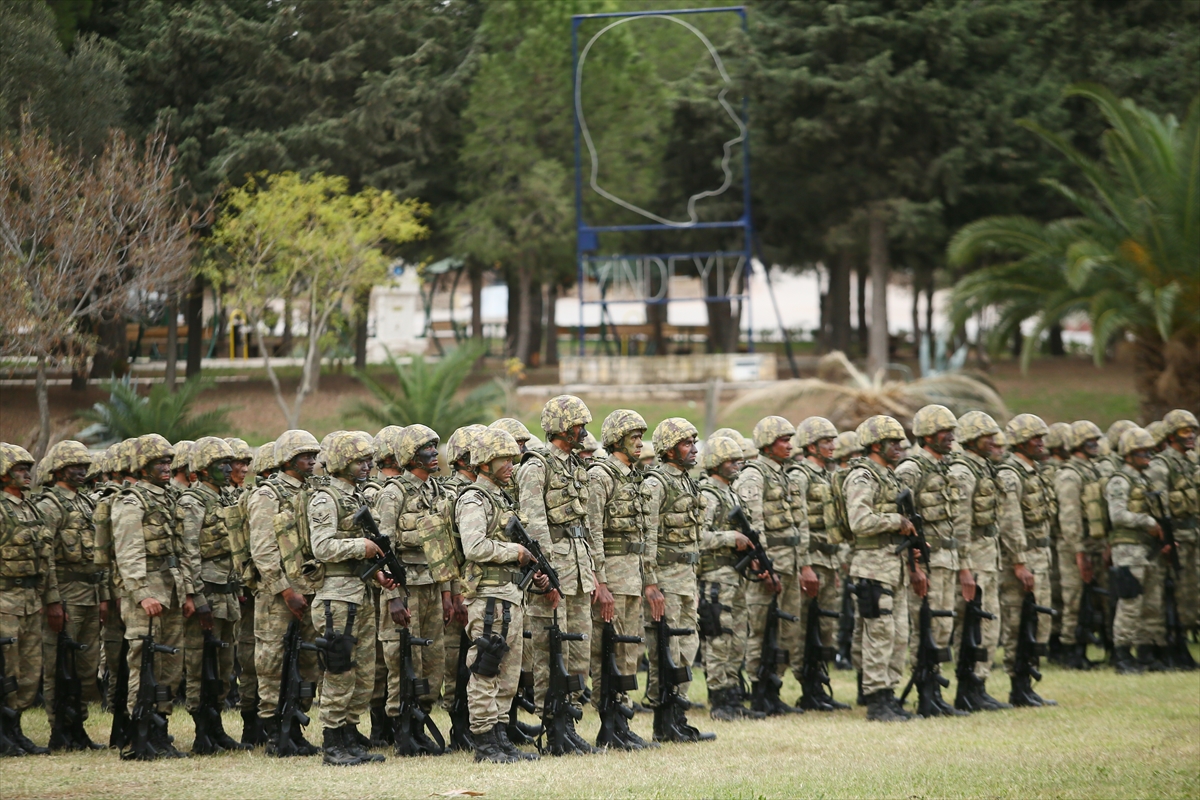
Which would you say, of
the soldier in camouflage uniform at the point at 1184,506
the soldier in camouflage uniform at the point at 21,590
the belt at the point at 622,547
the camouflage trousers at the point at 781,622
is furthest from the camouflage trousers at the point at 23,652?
the soldier in camouflage uniform at the point at 1184,506

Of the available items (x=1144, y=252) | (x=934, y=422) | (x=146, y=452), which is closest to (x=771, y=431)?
(x=934, y=422)

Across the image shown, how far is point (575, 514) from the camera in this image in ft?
29.1

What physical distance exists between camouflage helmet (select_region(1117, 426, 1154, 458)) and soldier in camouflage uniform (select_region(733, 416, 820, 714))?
344 cm

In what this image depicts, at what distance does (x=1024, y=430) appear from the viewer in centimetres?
1193

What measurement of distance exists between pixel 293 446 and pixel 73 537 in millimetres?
2078

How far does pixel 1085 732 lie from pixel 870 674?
1588mm

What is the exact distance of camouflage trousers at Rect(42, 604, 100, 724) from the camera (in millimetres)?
9602

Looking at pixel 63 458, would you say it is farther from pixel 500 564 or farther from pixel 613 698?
pixel 613 698

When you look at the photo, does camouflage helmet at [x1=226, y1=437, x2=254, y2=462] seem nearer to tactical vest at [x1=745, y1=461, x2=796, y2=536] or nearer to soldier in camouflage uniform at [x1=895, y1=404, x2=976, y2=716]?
tactical vest at [x1=745, y1=461, x2=796, y2=536]

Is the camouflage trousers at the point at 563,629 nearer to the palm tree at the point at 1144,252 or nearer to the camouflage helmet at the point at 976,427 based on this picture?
the camouflage helmet at the point at 976,427

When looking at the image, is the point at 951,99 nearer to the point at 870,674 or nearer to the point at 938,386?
the point at 938,386

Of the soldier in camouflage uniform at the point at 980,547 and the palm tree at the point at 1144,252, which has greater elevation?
the palm tree at the point at 1144,252

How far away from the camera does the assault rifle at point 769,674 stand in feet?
34.6

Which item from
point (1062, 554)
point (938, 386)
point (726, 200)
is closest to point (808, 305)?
point (726, 200)
